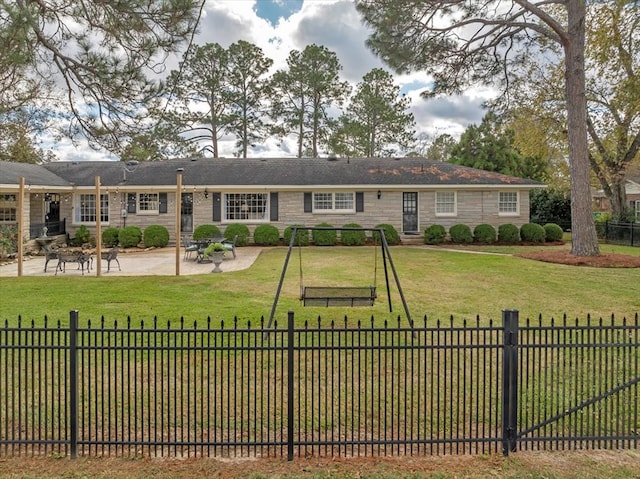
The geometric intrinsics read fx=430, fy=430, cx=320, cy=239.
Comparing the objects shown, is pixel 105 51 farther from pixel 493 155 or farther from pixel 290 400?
pixel 493 155

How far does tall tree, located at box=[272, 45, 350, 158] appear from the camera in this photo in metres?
33.9

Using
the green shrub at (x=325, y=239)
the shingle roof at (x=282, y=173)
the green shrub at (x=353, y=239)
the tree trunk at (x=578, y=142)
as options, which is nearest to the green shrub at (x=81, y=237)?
the shingle roof at (x=282, y=173)

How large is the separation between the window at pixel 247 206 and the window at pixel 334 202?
2.52 m

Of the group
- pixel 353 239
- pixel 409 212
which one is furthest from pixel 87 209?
pixel 409 212

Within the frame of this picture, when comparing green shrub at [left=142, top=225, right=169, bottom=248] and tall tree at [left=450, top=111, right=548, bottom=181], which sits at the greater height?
tall tree at [left=450, top=111, right=548, bottom=181]

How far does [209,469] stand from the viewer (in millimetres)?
3697

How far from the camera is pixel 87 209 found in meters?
20.6

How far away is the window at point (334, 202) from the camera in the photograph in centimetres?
2092

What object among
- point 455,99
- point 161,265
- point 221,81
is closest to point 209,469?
point 161,265

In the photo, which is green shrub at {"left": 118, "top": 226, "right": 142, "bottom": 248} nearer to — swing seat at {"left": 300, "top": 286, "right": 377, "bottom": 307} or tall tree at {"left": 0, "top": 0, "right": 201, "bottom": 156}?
tall tree at {"left": 0, "top": 0, "right": 201, "bottom": 156}

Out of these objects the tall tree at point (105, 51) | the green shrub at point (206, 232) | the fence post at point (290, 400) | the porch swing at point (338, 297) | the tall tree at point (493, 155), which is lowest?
the fence post at point (290, 400)

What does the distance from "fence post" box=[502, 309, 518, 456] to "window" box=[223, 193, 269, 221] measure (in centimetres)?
1742

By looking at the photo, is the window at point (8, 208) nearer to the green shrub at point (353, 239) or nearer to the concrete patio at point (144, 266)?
the concrete patio at point (144, 266)

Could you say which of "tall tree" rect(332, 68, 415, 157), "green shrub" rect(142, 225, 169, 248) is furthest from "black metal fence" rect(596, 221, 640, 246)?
"green shrub" rect(142, 225, 169, 248)
